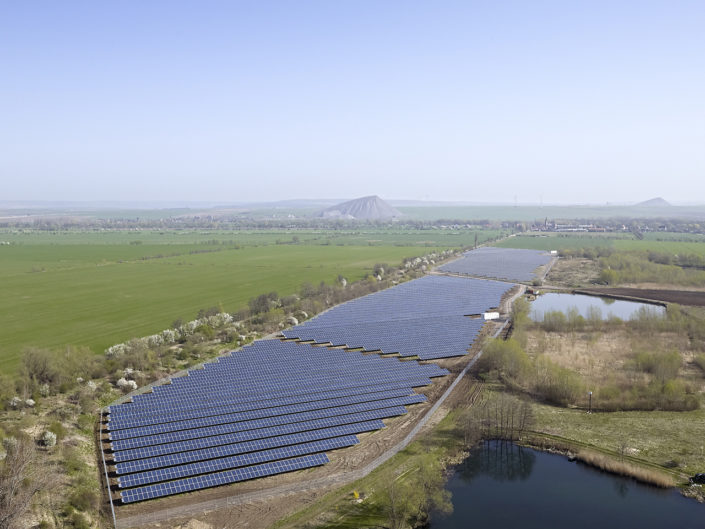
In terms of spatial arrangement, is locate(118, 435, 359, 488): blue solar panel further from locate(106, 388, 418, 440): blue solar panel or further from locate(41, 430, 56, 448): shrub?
locate(41, 430, 56, 448): shrub

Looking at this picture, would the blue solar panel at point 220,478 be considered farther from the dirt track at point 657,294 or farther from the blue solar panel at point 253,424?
the dirt track at point 657,294

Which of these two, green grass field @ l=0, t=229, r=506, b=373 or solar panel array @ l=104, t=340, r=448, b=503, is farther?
green grass field @ l=0, t=229, r=506, b=373

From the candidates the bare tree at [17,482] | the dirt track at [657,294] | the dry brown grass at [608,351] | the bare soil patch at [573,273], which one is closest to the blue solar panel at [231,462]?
the bare tree at [17,482]

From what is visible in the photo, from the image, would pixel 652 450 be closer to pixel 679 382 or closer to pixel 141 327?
pixel 679 382

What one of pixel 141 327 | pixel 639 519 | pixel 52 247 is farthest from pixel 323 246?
pixel 639 519

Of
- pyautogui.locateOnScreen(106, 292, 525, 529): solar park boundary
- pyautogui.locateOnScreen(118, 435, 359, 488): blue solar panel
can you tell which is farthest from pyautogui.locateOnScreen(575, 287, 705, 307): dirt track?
pyautogui.locateOnScreen(118, 435, 359, 488): blue solar panel
